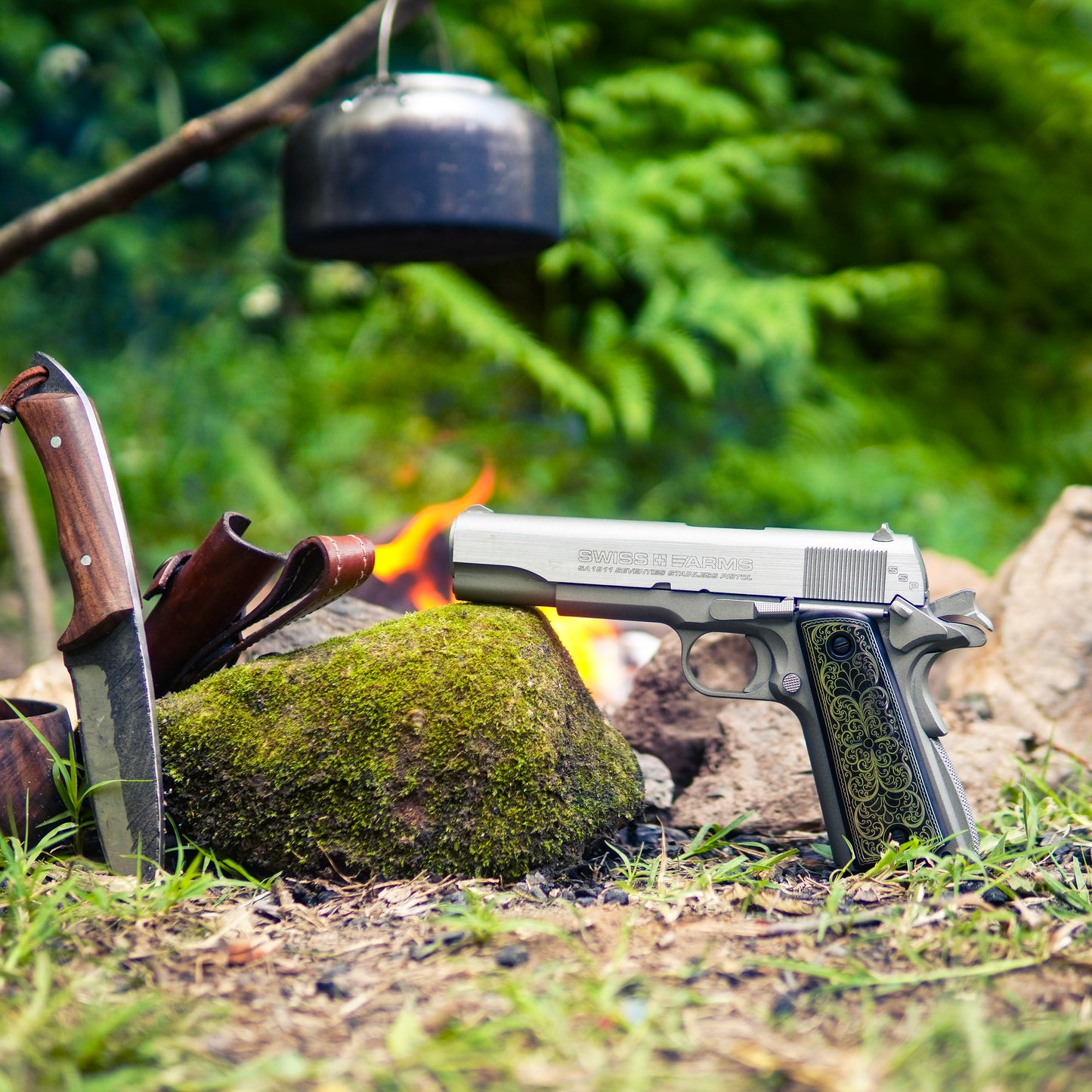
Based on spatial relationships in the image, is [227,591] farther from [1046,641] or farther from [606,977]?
[1046,641]

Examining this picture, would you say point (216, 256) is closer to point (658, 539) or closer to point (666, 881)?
point (658, 539)

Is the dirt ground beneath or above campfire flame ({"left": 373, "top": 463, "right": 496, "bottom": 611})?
above

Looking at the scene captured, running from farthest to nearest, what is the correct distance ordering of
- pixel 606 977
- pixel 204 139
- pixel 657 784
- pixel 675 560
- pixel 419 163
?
pixel 204 139 → pixel 419 163 → pixel 657 784 → pixel 675 560 → pixel 606 977

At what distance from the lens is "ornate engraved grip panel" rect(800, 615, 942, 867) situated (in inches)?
83.2

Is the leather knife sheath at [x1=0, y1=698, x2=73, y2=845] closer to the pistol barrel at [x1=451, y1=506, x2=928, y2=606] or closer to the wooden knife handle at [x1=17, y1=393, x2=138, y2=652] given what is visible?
the wooden knife handle at [x1=17, y1=393, x2=138, y2=652]

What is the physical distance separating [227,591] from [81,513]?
0.35 m

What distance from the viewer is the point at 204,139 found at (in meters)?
3.30

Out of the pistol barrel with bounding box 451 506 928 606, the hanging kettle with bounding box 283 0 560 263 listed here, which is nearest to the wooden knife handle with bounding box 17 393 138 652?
the pistol barrel with bounding box 451 506 928 606

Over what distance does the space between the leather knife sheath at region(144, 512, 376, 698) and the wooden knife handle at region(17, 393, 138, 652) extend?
0.69ft

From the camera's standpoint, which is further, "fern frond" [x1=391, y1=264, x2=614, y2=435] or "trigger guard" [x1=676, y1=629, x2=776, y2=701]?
"fern frond" [x1=391, y1=264, x2=614, y2=435]

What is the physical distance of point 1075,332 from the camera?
7.20 meters

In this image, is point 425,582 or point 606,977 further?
point 425,582

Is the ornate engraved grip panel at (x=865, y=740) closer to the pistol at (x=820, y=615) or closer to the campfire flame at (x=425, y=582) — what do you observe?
the pistol at (x=820, y=615)

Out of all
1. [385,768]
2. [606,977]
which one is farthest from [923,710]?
[385,768]
